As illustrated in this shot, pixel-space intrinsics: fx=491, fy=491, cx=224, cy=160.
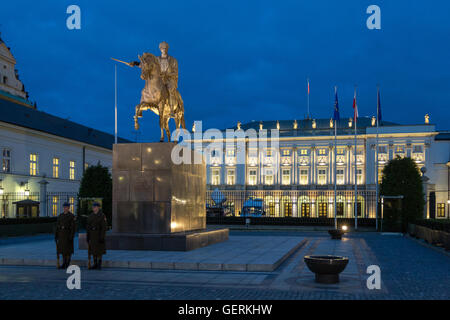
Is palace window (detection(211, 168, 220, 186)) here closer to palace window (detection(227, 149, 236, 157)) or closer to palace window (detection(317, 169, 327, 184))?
palace window (detection(227, 149, 236, 157))

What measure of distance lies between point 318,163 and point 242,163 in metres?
11.9

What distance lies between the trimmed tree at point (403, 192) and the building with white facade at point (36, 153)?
76.6 feet

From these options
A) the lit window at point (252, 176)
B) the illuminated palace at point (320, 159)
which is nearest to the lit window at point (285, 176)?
the illuminated palace at point (320, 159)

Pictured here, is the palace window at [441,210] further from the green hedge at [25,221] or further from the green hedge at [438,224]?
the green hedge at [25,221]

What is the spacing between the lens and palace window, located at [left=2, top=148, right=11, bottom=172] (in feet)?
131

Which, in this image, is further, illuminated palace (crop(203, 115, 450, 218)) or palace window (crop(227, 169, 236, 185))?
palace window (crop(227, 169, 236, 185))

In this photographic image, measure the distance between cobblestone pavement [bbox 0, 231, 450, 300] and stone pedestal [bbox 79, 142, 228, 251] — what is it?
9.81 feet

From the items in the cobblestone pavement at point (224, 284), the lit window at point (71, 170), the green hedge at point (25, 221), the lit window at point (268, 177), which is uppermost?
the lit window at point (71, 170)

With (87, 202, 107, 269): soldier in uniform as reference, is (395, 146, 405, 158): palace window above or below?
above

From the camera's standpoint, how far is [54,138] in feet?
155

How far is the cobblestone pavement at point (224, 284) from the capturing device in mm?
9258

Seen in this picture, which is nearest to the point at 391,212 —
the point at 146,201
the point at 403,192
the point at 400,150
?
the point at 403,192

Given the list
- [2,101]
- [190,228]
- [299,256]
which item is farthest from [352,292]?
[2,101]

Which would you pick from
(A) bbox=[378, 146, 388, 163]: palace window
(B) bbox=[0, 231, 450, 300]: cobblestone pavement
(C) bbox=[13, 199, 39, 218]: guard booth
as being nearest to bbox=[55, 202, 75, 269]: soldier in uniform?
(B) bbox=[0, 231, 450, 300]: cobblestone pavement
